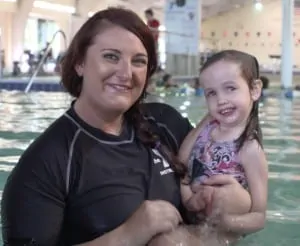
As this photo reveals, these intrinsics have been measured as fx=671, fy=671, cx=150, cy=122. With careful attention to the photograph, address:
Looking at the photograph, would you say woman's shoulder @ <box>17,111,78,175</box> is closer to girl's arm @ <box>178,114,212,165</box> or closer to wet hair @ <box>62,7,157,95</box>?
wet hair @ <box>62,7,157,95</box>

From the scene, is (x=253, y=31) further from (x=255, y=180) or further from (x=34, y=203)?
(x=34, y=203)

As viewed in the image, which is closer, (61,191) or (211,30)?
(61,191)

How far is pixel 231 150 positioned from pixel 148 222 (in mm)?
404

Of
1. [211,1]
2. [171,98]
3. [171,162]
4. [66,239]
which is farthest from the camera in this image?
[211,1]

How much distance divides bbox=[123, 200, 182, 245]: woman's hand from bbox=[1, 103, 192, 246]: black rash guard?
0.33ft

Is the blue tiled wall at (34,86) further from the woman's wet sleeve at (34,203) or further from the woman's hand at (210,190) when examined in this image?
the woman's wet sleeve at (34,203)

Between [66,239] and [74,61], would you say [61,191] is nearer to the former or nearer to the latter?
[66,239]

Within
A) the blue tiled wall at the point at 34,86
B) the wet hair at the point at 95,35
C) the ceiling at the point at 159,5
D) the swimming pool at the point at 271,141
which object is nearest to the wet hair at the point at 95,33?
the wet hair at the point at 95,35

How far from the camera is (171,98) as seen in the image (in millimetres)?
10719

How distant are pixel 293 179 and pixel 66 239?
2444 mm

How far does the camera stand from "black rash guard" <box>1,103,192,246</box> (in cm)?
150

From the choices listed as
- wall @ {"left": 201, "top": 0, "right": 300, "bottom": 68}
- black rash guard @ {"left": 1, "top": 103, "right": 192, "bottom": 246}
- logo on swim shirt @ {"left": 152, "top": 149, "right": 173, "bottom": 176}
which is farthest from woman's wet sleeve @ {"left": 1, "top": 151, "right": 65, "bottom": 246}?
wall @ {"left": 201, "top": 0, "right": 300, "bottom": 68}

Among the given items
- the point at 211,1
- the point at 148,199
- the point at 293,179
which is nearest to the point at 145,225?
the point at 148,199

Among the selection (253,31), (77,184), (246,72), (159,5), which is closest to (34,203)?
(77,184)
